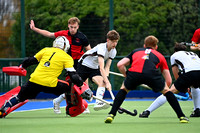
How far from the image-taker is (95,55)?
28.7ft

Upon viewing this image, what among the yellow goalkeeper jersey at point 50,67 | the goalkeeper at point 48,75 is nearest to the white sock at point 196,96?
the goalkeeper at point 48,75

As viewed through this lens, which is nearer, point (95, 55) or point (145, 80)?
point (145, 80)

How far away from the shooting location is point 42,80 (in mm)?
7590

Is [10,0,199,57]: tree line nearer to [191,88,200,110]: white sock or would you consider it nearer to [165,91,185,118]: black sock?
[191,88,200,110]: white sock

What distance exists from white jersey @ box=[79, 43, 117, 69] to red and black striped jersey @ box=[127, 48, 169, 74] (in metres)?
1.24

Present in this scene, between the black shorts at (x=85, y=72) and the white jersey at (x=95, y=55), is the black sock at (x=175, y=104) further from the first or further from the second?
the black shorts at (x=85, y=72)

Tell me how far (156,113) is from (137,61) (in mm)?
2060

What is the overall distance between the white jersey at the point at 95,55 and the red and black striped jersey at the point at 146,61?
1.24 meters

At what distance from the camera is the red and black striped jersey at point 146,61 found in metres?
6.98

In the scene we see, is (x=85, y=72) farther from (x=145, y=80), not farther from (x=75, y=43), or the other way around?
(x=145, y=80)

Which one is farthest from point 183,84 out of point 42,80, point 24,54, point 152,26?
point 24,54

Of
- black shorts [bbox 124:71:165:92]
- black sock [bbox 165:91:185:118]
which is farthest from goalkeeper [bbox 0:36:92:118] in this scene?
black sock [bbox 165:91:185:118]

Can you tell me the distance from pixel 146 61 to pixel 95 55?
1.87m

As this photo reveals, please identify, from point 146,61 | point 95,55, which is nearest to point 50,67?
point 95,55
